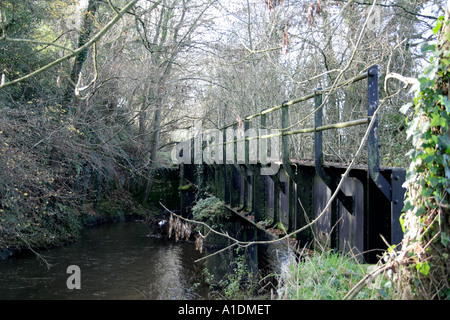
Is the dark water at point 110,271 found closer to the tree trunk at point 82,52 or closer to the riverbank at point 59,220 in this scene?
the riverbank at point 59,220

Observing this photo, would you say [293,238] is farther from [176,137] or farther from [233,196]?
[176,137]

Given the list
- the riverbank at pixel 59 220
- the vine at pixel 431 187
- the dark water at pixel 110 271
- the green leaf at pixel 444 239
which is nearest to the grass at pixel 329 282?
the vine at pixel 431 187

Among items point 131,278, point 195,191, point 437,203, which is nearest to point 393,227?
point 437,203

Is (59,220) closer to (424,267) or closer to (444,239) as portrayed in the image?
(424,267)

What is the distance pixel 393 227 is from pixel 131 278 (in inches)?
351

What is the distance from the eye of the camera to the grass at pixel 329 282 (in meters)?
3.65

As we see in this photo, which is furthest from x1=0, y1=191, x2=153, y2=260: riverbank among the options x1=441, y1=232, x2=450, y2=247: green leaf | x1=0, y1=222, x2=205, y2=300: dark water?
x1=441, y1=232, x2=450, y2=247: green leaf

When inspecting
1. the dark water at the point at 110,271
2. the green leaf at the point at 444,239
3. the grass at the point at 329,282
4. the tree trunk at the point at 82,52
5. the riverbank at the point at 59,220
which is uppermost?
the tree trunk at the point at 82,52

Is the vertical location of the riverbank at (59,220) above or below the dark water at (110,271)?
above

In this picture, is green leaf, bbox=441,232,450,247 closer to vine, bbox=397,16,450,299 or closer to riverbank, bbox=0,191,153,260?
vine, bbox=397,16,450,299

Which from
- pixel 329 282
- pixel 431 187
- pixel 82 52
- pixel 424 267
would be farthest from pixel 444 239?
pixel 82 52

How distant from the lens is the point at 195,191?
67.4ft

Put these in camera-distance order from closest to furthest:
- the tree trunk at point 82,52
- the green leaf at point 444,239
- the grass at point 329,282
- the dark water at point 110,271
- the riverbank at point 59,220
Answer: the green leaf at point 444,239 < the grass at point 329,282 < the dark water at point 110,271 < the riverbank at point 59,220 < the tree trunk at point 82,52

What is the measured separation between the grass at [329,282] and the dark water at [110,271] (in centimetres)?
652
